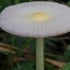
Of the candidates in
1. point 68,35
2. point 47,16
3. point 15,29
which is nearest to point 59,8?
point 47,16

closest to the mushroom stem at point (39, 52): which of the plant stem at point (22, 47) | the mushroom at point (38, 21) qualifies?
the mushroom at point (38, 21)

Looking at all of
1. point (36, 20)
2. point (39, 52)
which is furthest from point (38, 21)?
point (39, 52)

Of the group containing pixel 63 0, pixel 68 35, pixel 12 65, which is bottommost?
pixel 12 65

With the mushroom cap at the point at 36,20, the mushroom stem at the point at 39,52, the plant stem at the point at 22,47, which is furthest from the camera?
the plant stem at the point at 22,47

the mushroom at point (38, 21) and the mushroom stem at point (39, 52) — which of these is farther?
the mushroom stem at point (39, 52)

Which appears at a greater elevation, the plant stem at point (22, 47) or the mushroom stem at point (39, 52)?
A: the plant stem at point (22, 47)

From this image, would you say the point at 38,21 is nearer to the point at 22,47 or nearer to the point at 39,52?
the point at 39,52

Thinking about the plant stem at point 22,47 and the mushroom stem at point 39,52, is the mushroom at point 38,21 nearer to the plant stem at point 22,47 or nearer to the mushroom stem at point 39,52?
the mushroom stem at point 39,52

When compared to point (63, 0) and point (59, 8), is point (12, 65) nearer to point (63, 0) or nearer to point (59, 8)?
point (59, 8)

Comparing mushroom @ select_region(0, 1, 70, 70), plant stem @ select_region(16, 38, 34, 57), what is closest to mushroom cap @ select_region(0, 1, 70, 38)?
mushroom @ select_region(0, 1, 70, 70)
